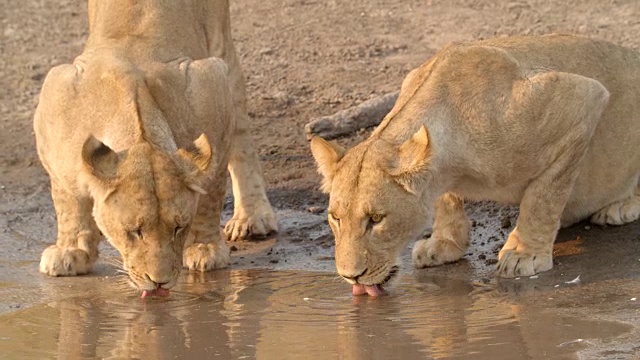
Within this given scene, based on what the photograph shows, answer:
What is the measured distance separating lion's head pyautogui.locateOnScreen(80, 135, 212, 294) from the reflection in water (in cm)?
30

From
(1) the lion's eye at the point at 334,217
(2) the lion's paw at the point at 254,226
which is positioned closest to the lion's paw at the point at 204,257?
(2) the lion's paw at the point at 254,226

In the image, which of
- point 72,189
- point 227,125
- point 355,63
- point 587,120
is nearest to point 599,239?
point 587,120

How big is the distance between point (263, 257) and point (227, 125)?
85cm

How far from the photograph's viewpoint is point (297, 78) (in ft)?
40.7

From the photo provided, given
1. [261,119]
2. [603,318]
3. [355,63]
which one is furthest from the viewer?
[355,63]

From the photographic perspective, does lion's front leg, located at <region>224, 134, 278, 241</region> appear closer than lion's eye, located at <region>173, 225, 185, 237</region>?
No

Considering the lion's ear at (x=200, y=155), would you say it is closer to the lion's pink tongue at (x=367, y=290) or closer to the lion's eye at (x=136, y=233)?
the lion's eye at (x=136, y=233)

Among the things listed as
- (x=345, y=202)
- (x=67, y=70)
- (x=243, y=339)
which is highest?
(x=67, y=70)

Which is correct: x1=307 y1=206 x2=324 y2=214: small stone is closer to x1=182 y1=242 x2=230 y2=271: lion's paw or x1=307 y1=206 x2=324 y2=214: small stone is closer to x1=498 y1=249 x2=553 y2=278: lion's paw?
x1=182 y1=242 x2=230 y2=271: lion's paw

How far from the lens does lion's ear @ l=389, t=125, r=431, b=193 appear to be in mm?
7598

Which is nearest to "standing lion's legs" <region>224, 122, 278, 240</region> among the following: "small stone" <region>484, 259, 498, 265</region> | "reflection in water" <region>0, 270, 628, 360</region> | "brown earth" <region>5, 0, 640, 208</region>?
"brown earth" <region>5, 0, 640, 208</region>

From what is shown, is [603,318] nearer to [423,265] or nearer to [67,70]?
[423,265]

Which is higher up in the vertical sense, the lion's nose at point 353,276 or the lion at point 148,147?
the lion at point 148,147

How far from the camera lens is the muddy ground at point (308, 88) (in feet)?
28.2
